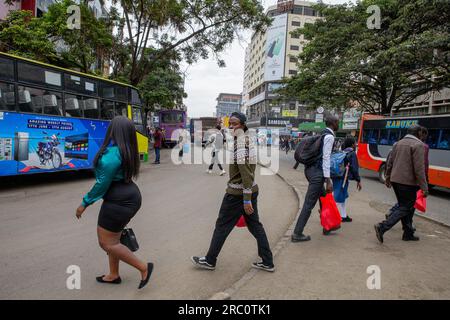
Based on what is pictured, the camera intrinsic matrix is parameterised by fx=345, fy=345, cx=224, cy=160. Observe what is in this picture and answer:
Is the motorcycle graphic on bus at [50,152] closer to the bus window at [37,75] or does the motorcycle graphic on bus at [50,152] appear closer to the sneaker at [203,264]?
the bus window at [37,75]

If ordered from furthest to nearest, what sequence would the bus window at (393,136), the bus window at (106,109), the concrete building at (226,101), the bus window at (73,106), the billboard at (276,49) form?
the concrete building at (226,101) → the billboard at (276,49) → the bus window at (393,136) → the bus window at (106,109) → the bus window at (73,106)

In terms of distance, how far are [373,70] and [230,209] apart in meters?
13.5

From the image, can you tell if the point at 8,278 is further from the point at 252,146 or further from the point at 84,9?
the point at 84,9

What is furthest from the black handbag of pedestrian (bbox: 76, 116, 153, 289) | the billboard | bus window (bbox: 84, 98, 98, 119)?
the billboard

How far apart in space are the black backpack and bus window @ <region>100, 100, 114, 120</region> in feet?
27.3

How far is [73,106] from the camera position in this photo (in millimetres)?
10289

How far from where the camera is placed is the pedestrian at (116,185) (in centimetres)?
304

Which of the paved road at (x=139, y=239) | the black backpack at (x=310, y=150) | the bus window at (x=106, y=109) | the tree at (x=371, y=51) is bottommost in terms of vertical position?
the paved road at (x=139, y=239)

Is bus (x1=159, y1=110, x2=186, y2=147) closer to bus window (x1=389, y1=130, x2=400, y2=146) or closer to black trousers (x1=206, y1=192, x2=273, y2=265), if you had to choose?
bus window (x1=389, y1=130, x2=400, y2=146)

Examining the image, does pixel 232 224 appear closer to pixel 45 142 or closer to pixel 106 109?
pixel 45 142

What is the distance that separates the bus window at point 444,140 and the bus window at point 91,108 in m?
11.4

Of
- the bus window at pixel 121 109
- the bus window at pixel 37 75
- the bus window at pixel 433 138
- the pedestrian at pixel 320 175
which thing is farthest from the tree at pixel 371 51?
the bus window at pixel 37 75

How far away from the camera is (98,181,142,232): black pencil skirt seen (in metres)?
3.11
